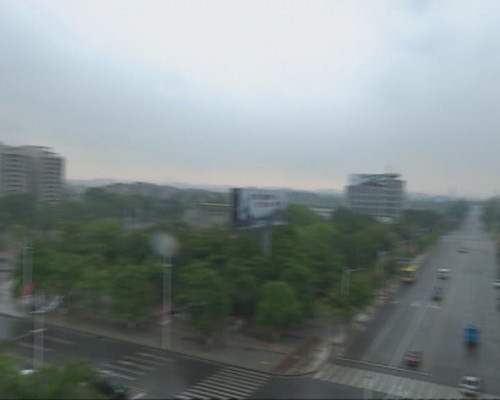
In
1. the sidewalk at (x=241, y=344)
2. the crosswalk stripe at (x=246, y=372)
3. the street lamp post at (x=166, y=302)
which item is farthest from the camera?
the street lamp post at (x=166, y=302)

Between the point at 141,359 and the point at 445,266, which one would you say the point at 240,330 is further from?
the point at 445,266

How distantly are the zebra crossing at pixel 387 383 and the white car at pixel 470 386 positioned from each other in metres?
0.14

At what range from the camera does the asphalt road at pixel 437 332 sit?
11.6 metres

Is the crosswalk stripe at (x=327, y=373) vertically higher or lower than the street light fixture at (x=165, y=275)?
lower

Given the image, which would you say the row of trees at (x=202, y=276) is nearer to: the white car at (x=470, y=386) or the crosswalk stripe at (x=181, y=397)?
the crosswalk stripe at (x=181, y=397)

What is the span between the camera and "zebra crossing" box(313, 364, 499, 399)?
9883mm

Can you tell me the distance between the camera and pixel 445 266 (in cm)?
2953

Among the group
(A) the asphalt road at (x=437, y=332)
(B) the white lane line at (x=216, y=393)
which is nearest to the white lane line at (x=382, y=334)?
(A) the asphalt road at (x=437, y=332)

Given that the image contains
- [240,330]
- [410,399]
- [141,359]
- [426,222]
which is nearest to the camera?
[410,399]

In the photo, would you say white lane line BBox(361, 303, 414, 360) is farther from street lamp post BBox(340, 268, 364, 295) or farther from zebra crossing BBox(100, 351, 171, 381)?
zebra crossing BBox(100, 351, 171, 381)

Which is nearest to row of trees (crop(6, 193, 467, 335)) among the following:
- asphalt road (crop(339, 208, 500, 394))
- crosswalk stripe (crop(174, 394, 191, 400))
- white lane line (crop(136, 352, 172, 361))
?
white lane line (crop(136, 352, 172, 361))

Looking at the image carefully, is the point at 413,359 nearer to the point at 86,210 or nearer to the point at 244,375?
the point at 244,375

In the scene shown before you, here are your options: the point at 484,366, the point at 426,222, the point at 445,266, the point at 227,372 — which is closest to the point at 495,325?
the point at 484,366

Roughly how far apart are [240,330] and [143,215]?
2336 cm
